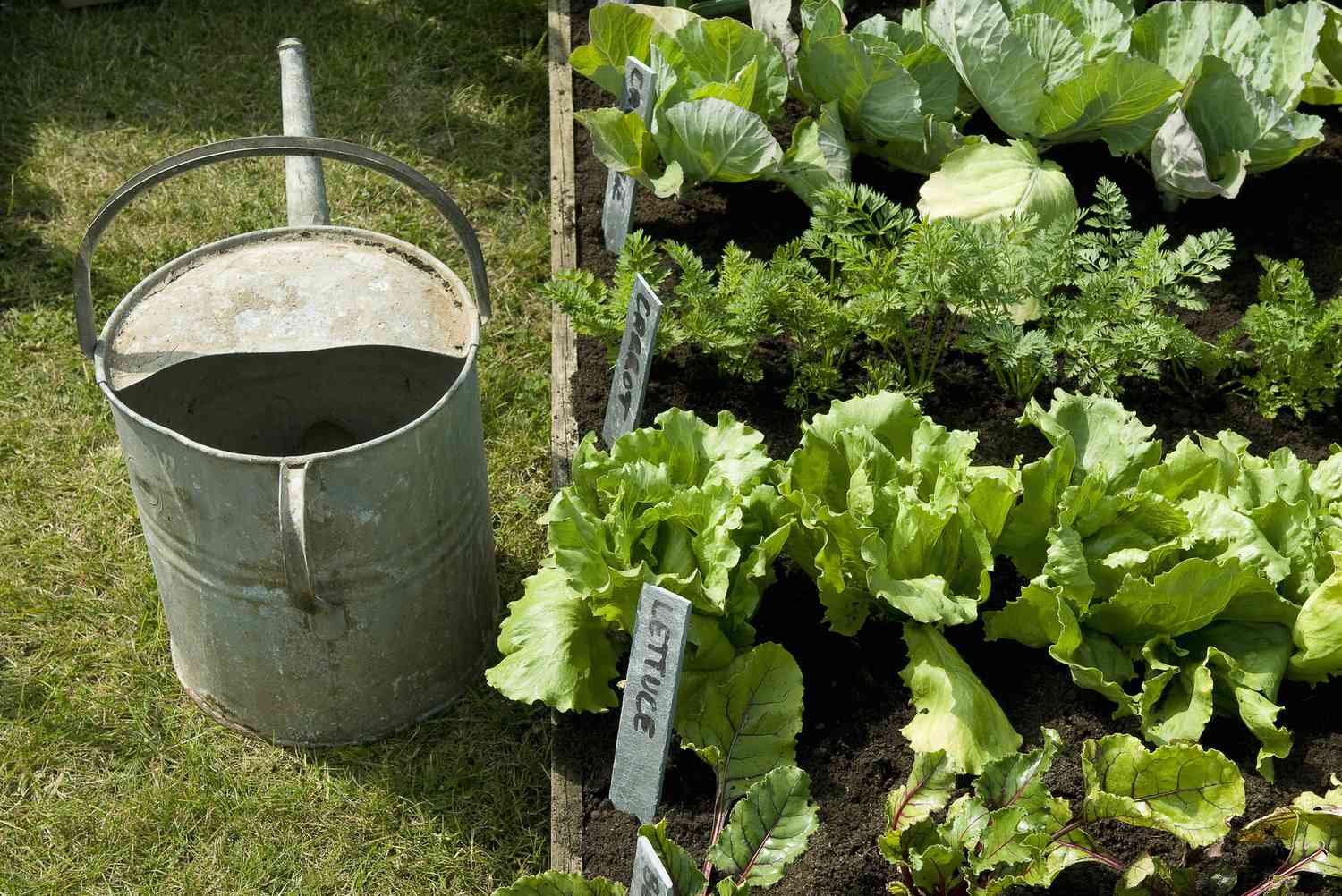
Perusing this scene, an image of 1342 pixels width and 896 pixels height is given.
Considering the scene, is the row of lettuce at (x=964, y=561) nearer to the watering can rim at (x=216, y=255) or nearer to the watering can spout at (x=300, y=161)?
the watering can rim at (x=216, y=255)

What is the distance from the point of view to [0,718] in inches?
103

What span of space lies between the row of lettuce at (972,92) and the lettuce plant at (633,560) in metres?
1.01

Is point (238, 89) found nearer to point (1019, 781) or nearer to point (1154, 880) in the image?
point (1019, 781)

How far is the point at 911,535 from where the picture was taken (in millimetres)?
2076

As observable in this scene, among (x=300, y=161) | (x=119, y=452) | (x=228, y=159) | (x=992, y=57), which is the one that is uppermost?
(x=228, y=159)

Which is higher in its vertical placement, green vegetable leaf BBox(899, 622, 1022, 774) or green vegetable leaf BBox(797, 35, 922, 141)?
green vegetable leaf BBox(797, 35, 922, 141)

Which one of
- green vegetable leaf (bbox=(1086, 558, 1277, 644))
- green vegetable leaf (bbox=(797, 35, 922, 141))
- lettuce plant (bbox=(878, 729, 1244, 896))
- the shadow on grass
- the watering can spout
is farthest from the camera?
the shadow on grass

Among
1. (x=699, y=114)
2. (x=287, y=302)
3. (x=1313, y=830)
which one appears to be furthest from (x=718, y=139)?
(x=1313, y=830)

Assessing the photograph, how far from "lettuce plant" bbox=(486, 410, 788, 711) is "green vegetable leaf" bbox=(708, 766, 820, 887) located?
0.36m

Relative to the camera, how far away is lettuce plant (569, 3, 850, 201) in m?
3.03

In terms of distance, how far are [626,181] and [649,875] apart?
5.87ft

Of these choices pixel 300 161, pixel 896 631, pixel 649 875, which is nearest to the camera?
pixel 649 875

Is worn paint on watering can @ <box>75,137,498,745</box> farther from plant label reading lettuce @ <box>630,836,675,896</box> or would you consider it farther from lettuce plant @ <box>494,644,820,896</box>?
plant label reading lettuce @ <box>630,836,675,896</box>


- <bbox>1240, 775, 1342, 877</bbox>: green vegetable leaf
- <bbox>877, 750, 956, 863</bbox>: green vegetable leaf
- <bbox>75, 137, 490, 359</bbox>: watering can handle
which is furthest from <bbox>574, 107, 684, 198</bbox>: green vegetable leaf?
<bbox>1240, 775, 1342, 877</bbox>: green vegetable leaf
